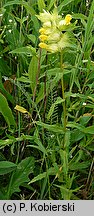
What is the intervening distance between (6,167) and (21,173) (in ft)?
0.16

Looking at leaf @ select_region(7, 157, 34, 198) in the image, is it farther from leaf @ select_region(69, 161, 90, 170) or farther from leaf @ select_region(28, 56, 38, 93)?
leaf @ select_region(28, 56, 38, 93)

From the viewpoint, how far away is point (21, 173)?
4.42ft

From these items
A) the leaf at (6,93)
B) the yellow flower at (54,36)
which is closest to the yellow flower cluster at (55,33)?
the yellow flower at (54,36)

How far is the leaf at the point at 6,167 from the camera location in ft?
4.34

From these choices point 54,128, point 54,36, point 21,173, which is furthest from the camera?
point 21,173

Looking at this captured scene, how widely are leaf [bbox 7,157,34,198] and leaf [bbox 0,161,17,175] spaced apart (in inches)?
0.7

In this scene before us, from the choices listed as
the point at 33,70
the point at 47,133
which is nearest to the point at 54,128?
the point at 47,133

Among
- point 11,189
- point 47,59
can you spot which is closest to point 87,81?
point 47,59

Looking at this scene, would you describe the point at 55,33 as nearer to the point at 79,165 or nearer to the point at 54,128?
the point at 54,128

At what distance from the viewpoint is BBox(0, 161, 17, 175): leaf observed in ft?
4.34

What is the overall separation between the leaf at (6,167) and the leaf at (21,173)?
2 cm

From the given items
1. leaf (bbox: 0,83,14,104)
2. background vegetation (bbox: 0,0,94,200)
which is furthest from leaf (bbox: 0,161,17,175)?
leaf (bbox: 0,83,14,104)

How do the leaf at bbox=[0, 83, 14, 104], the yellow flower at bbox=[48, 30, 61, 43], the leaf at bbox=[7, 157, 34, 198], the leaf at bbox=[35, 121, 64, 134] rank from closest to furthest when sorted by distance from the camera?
1. the yellow flower at bbox=[48, 30, 61, 43]
2. the leaf at bbox=[35, 121, 64, 134]
3. the leaf at bbox=[7, 157, 34, 198]
4. the leaf at bbox=[0, 83, 14, 104]

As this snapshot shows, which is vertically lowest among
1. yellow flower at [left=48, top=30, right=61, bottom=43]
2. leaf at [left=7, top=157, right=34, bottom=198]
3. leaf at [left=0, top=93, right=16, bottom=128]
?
leaf at [left=7, top=157, right=34, bottom=198]
